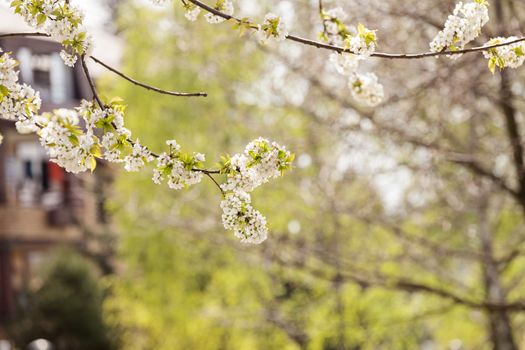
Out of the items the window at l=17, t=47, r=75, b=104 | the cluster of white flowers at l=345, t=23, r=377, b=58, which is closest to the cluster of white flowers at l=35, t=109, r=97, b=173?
the cluster of white flowers at l=345, t=23, r=377, b=58

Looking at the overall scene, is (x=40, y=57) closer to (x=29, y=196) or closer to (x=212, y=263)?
(x=29, y=196)

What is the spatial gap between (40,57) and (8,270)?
6039 millimetres

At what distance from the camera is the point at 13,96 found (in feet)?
9.59

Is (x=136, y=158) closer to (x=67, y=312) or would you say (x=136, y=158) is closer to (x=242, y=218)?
(x=242, y=218)

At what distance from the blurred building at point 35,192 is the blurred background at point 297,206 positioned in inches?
2.4

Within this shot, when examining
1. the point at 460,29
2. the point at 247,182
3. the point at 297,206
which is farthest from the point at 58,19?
the point at 297,206

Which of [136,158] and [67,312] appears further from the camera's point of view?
[67,312]

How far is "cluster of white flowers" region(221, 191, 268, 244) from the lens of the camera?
2.96 meters

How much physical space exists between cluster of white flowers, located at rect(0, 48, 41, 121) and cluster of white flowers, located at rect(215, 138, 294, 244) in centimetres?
70

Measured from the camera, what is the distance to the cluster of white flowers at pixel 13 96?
9.48 feet

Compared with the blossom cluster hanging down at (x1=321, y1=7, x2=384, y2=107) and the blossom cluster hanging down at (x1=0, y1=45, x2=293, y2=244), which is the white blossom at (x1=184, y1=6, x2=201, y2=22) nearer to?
the blossom cluster hanging down at (x1=0, y1=45, x2=293, y2=244)

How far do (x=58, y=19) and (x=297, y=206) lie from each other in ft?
24.1

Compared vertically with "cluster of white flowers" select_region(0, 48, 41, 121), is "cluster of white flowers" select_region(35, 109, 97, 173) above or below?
below

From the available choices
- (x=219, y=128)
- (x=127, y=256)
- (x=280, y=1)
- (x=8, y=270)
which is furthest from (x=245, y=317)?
(x=8, y=270)
